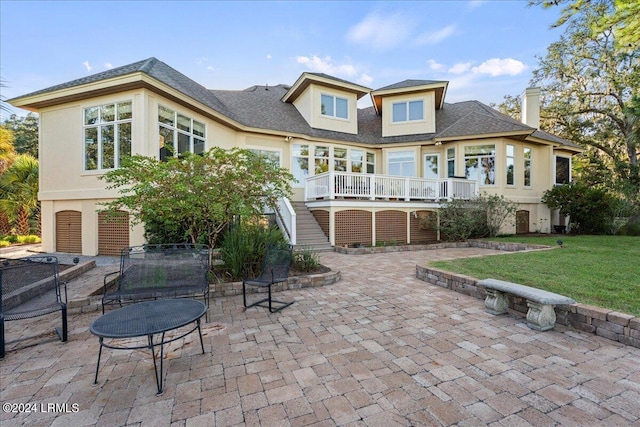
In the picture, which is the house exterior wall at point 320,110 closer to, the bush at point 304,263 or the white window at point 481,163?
the white window at point 481,163

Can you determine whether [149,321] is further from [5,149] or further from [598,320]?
[5,149]

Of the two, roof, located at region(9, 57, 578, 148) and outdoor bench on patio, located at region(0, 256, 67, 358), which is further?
roof, located at region(9, 57, 578, 148)

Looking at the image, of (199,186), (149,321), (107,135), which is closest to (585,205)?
(199,186)

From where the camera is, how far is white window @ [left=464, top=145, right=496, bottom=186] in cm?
1441

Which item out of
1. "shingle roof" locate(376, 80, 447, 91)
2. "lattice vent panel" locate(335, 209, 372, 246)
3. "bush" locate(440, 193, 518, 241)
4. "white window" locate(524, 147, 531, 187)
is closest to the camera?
"lattice vent panel" locate(335, 209, 372, 246)

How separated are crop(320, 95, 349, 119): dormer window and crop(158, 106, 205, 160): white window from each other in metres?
6.65

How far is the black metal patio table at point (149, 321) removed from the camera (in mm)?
2457

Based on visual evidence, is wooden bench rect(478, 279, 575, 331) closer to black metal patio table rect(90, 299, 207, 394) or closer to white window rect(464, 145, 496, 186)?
black metal patio table rect(90, 299, 207, 394)

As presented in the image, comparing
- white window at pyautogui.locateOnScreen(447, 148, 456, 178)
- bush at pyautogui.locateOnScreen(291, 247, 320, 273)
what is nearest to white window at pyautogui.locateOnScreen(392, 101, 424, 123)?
white window at pyautogui.locateOnScreen(447, 148, 456, 178)

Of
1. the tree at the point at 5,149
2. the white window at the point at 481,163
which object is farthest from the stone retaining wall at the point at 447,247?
the tree at the point at 5,149

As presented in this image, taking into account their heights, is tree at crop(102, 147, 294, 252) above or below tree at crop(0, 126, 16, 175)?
below

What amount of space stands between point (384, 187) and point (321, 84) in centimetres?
682

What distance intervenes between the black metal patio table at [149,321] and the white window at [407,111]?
51.2 ft

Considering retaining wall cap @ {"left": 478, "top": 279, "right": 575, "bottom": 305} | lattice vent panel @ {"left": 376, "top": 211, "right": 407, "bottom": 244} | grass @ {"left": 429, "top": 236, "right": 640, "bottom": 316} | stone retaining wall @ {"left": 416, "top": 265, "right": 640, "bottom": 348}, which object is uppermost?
lattice vent panel @ {"left": 376, "top": 211, "right": 407, "bottom": 244}
